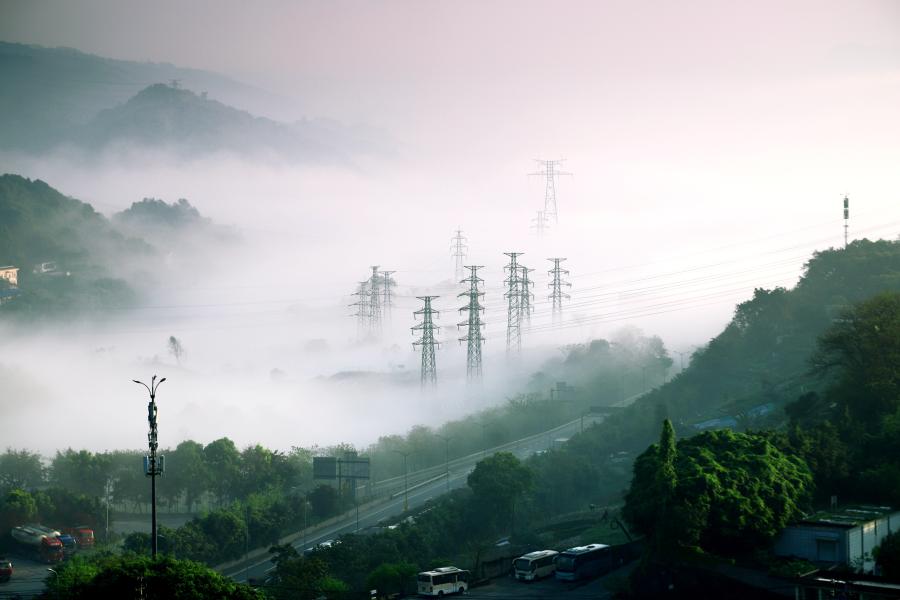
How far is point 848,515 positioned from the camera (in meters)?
70.2

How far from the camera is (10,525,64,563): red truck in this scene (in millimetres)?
108500

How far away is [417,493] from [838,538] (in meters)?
71.7

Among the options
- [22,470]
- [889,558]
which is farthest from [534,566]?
[22,470]

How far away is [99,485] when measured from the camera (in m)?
138

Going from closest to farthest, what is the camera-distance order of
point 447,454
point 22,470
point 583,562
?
point 583,562 < point 447,454 < point 22,470

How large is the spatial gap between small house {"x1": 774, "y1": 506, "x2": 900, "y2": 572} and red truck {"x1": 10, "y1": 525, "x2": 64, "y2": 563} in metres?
72.8

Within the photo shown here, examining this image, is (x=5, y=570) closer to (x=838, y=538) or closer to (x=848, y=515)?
(x=838, y=538)

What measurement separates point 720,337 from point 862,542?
3483 inches

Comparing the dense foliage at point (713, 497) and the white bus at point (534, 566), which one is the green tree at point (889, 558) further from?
the white bus at point (534, 566)

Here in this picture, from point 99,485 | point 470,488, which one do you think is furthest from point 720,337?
point 99,485

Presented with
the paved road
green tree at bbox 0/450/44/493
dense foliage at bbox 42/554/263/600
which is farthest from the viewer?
green tree at bbox 0/450/44/493

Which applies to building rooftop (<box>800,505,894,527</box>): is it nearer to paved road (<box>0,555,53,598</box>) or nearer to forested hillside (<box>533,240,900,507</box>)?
forested hillside (<box>533,240,900,507</box>)

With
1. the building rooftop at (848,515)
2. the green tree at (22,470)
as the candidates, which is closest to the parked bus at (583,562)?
the building rooftop at (848,515)

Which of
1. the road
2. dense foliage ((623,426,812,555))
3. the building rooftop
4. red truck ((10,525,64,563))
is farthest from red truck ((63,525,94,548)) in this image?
the building rooftop
